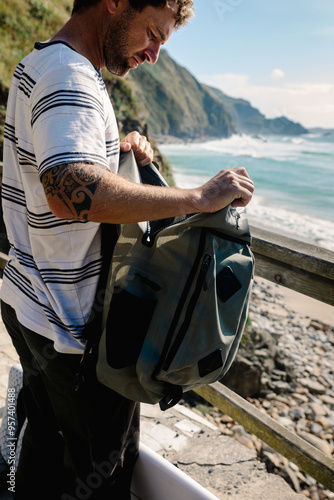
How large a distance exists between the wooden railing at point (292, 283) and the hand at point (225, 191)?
0.49m

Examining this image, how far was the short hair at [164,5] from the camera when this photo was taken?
118cm

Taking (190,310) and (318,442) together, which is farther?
(318,442)

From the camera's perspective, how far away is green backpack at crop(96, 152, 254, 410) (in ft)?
3.84

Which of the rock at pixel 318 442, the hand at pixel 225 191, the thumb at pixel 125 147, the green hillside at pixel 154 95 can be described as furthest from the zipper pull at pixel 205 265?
the green hillside at pixel 154 95

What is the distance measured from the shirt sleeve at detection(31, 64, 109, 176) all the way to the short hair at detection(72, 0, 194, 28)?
0.27 meters

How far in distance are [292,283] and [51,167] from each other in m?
1.10

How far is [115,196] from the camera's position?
108 cm

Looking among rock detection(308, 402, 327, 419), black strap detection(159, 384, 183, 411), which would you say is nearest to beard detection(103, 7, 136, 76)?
black strap detection(159, 384, 183, 411)

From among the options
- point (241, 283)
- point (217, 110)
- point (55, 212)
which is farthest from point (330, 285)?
point (217, 110)

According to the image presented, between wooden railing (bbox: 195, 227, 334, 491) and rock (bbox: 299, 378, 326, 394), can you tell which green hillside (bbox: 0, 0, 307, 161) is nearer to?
rock (bbox: 299, 378, 326, 394)

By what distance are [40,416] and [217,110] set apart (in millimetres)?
125444

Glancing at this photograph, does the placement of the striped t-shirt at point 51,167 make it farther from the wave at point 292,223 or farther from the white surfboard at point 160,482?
the wave at point 292,223

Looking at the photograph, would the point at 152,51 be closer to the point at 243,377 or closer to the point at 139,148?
the point at 139,148

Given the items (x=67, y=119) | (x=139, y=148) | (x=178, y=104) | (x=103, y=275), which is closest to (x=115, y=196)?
(x=67, y=119)
